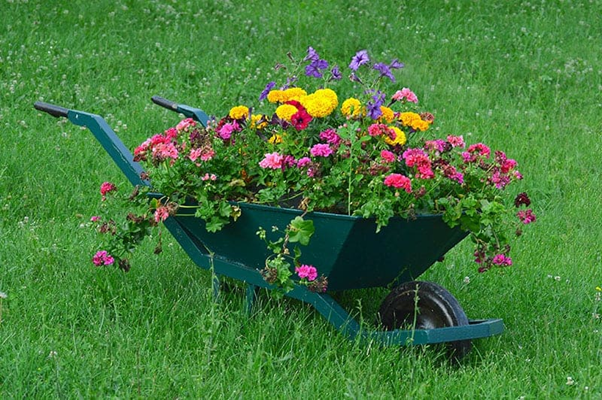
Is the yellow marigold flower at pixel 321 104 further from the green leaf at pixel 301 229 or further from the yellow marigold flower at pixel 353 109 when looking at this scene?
the green leaf at pixel 301 229

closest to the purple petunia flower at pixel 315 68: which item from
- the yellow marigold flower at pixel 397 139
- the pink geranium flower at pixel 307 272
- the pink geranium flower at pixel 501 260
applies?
the yellow marigold flower at pixel 397 139

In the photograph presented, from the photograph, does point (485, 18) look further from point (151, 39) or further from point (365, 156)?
point (365, 156)

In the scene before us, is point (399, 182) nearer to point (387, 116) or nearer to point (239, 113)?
point (387, 116)

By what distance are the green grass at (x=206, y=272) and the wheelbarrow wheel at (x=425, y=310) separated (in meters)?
0.10

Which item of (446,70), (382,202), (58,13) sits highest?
(382,202)

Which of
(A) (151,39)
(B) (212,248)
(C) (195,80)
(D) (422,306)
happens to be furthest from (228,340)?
(A) (151,39)

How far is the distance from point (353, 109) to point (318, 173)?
332mm

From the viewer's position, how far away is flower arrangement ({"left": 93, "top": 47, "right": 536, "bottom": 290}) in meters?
3.23

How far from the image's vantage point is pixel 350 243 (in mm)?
3166

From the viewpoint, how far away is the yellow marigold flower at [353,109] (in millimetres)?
3441

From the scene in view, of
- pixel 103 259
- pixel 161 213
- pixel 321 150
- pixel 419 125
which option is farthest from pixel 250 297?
pixel 419 125

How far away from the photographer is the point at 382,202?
3033 mm

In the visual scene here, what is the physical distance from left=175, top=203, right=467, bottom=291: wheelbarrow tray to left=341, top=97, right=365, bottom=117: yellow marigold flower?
458mm

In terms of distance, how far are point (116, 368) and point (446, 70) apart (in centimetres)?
599
